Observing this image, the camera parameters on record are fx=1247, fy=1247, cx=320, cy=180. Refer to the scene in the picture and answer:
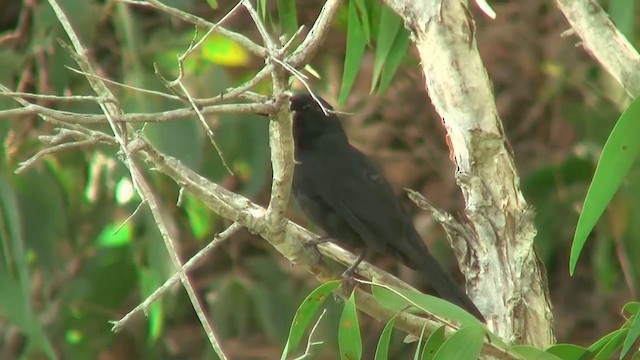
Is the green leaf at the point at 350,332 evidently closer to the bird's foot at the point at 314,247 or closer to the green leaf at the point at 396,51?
the bird's foot at the point at 314,247

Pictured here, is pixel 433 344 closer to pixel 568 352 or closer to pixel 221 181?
pixel 568 352

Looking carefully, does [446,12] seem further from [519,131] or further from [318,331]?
[519,131]

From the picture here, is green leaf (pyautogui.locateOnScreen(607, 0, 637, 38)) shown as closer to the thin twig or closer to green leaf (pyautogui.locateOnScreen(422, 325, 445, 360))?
green leaf (pyautogui.locateOnScreen(422, 325, 445, 360))

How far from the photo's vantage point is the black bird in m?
3.49

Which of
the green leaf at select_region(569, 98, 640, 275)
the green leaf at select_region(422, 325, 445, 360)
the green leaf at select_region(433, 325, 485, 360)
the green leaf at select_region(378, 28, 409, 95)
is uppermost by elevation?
the green leaf at select_region(569, 98, 640, 275)

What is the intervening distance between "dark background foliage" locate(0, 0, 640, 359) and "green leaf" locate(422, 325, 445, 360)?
161cm

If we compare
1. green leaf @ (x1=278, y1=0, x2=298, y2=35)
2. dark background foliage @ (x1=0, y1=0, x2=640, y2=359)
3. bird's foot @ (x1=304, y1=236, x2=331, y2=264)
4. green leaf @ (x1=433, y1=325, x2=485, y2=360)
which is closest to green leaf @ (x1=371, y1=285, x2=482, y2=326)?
green leaf @ (x1=433, y1=325, x2=485, y2=360)

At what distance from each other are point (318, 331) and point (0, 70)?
4.93ft

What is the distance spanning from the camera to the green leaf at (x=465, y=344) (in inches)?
90.9

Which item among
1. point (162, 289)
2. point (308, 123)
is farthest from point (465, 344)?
point (308, 123)

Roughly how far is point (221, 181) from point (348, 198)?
1.06 metres

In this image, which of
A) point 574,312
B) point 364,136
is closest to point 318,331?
point 364,136

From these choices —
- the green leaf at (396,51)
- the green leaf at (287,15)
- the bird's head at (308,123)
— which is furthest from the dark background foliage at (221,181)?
the green leaf at (396,51)

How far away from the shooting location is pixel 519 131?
536 centimetres
